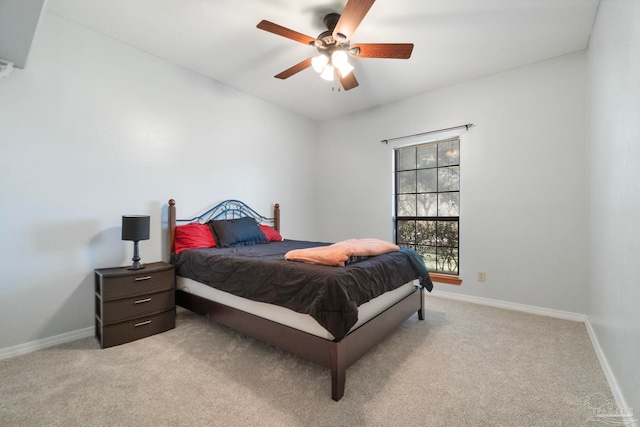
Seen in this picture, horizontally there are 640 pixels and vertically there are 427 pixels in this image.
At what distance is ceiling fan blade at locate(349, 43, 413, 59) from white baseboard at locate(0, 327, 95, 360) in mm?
3386

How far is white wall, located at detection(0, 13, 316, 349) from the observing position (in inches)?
83.6

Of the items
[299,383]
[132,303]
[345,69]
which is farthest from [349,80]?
[132,303]

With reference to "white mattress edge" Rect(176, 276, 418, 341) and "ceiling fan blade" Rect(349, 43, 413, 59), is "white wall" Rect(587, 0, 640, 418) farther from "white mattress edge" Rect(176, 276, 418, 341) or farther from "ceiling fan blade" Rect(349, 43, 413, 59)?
"white mattress edge" Rect(176, 276, 418, 341)

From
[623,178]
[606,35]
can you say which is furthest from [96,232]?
[606,35]

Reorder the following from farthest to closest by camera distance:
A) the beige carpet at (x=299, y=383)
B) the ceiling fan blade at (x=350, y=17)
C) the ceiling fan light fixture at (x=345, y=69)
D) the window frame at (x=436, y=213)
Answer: the window frame at (x=436, y=213) < the ceiling fan light fixture at (x=345, y=69) < the ceiling fan blade at (x=350, y=17) < the beige carpet at (x=299, y=383)

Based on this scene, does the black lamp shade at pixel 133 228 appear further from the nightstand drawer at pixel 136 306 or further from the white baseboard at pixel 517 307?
the white baseboard at pixel 517 307

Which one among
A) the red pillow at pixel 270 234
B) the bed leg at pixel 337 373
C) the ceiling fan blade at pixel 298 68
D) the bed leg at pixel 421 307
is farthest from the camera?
the red pillow at pixel 270 234

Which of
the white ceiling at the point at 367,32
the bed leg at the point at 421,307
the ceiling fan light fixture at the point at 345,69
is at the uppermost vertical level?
the white ceiling at the point at 367,32

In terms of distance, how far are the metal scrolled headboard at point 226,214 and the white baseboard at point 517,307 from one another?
2.57 metres

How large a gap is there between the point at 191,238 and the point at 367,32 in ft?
8.91

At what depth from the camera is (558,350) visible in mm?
2119

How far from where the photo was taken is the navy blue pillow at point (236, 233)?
3045 mm

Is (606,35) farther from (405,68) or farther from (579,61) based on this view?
(405,68)

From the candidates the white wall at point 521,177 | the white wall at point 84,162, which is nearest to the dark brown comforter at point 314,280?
the white wall at point 84,162
